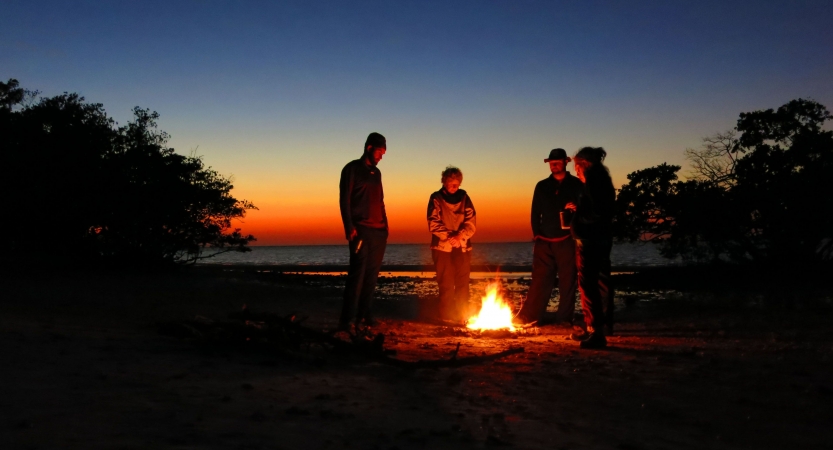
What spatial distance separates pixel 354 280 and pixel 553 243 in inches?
105

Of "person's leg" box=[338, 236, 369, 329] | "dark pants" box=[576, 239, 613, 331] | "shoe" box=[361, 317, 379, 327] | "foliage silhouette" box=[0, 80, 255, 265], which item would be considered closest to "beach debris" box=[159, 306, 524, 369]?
"dark pants" box=[576, 239, 613, 331]

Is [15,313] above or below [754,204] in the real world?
below

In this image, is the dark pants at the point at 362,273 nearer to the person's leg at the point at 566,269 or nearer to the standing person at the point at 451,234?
the standing person at the point at 451,234

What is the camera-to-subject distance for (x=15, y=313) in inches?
265

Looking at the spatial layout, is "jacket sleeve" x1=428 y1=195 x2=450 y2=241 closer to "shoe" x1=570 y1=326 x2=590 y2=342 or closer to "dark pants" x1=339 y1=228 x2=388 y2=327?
"dark pants" x1=339 y1=228 x2=388 y2=327

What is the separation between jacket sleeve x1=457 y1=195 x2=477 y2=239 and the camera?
846 cm

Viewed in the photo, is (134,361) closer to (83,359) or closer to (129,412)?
(83,359)

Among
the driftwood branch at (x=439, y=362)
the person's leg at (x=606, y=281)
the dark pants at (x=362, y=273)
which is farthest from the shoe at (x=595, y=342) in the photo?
the dark pants at (x=362, y=273)

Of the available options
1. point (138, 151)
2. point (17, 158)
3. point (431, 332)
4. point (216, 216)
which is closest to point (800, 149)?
point (431, 332)

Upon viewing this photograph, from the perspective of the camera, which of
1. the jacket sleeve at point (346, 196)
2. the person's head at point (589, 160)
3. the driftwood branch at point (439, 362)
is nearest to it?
the driftwood branch at point (439, 362)

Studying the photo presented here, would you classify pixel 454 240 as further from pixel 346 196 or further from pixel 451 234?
pixel 346 196

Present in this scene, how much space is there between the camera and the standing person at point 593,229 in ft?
19.8

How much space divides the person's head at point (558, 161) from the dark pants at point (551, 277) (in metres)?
0.91

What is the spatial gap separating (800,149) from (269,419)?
22080mm
